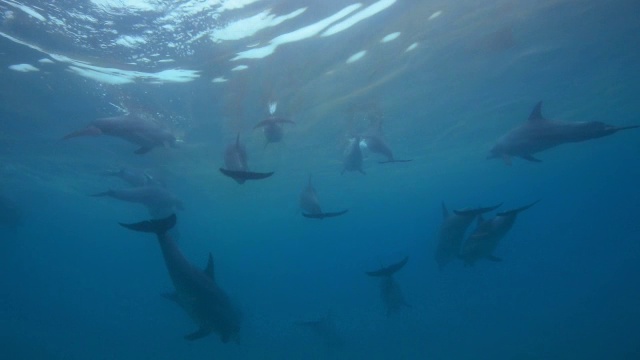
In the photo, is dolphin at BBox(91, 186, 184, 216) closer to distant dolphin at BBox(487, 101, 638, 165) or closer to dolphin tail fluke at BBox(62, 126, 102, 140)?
dolphin tail fluke at BBox(62, 126, 102, 140)

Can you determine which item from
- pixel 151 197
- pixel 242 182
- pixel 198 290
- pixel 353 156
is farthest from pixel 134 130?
pixel 353 156

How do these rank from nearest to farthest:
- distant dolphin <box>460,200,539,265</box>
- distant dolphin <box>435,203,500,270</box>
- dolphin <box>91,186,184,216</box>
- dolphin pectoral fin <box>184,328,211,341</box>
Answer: dolphin pectoral fin <box>184,328,211,341</box> < distant dolphin <box>460,200,539,265</box> < distant dolphin <box>435,203,500,270</box> < dolphin <box>91,186,184,216</box>

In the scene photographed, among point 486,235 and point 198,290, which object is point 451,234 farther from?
point 198,290

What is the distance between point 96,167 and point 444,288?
3423cm

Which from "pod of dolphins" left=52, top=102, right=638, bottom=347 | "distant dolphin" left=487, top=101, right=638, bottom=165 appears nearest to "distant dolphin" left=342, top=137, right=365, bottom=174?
"pod of dolphins" left=52, top=102, right=638, bottom=347

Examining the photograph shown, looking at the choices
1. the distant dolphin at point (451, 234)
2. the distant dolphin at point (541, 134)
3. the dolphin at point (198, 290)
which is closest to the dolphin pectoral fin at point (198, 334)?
the dolphin at point (198, 290)

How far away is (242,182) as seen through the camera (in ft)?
18.5

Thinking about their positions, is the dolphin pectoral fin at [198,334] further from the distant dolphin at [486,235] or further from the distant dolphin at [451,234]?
the distant dolphin at [486,235]

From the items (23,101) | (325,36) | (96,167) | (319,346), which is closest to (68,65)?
(23,101)

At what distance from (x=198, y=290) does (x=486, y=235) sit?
21.7 feet

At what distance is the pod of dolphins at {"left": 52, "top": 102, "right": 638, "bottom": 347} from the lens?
19.0 feet

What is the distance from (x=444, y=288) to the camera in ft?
125

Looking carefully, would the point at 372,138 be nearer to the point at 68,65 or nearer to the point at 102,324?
the point at 68,65

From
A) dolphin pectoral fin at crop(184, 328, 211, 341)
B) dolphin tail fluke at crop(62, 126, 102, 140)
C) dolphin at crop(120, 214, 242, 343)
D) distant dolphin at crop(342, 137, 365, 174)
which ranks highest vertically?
dolphin tail fluke at crop(62, 126, 102, 140)
